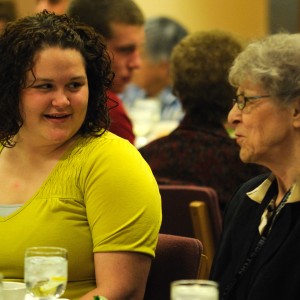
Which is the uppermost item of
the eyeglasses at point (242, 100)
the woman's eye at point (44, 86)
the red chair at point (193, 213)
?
the woman's eye at point (44, 86)

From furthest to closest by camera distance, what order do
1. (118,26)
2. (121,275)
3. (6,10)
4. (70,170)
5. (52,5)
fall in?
(6,10) → (52,5) → (118,26) → (70,170) → (121,275)

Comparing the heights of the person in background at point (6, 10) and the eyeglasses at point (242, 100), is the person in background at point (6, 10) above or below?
above

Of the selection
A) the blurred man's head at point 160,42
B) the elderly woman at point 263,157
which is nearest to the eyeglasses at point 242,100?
the elderly woman at point 263,157

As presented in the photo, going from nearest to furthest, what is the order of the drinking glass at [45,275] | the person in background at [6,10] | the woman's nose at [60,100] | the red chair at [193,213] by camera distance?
the drinking glass at [45,275], the woman's nose at [60,100], the red chair at [193,213], the person in background at [6,10]

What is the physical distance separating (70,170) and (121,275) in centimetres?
37

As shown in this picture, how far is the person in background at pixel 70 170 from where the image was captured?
8.04 ft

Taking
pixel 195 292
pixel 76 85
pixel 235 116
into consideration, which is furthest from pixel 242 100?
pixel 195 292

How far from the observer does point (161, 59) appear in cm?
711

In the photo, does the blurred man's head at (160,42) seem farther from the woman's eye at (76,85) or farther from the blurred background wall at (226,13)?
the woman's eye at (76,85)

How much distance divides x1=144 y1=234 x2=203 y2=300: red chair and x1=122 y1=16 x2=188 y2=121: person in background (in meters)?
4.45

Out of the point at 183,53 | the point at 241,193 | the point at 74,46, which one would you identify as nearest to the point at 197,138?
the point at 183,53

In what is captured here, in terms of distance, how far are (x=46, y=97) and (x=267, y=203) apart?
2.48 ft

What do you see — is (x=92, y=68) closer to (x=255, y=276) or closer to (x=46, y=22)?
(x=46, y=22)

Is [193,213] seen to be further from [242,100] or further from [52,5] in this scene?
[52,5]
